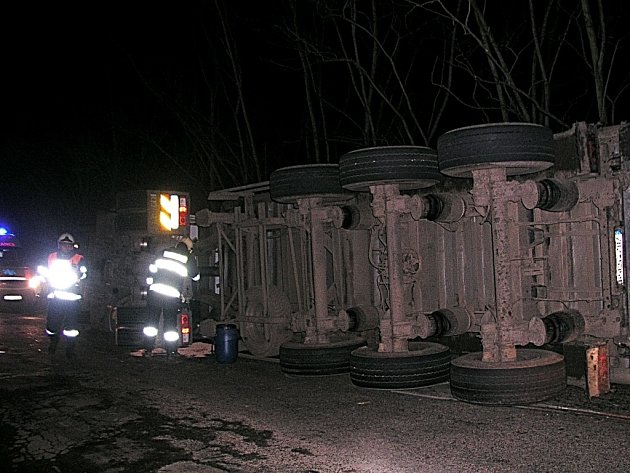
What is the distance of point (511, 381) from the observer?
262 inches

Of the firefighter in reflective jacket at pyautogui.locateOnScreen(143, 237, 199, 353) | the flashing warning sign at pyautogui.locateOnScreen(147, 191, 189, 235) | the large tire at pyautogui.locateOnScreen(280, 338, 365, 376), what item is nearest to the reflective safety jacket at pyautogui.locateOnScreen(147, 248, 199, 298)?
the firefighter in reflective jacket at pyautogui.locateOnScreen(143, 237, 199, 353)

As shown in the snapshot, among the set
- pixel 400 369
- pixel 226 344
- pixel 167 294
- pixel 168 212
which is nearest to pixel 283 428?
pixel 400 369

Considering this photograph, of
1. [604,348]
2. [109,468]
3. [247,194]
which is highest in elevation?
[247,194]

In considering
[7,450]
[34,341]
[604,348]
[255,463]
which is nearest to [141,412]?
[7,450]

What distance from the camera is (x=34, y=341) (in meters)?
12.7

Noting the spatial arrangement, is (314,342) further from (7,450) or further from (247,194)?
(7,450)

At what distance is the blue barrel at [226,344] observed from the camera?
10031mm

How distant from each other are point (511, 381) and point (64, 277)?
7303mm

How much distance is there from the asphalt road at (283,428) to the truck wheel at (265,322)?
1182 mm

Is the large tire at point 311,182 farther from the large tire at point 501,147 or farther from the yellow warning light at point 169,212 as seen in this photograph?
the yellow warning light at point 169,212

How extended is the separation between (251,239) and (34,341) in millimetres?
4694

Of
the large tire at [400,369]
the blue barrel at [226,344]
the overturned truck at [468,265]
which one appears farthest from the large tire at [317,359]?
the blue barrel at [226,344]

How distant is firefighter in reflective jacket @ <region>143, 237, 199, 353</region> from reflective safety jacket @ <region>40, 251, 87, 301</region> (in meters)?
1.30

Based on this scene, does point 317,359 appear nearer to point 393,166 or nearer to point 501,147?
point 393,166
